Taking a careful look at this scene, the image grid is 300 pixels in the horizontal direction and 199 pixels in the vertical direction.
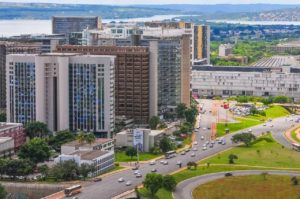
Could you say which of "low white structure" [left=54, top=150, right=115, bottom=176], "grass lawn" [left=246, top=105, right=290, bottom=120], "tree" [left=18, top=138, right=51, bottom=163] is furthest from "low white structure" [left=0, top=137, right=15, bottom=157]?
"grass lawn" [left=246, top=105, right=290, bottom=120]

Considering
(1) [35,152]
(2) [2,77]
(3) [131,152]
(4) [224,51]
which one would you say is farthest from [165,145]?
(4) [224,51]

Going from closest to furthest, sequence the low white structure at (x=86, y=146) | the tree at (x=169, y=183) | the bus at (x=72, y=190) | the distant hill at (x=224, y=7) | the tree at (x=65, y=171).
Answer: the bus at (x=72, y=190)
the tree at (x=169, y=183)
the tree at (x=65, y=171)
the low white structure at (x=86, y=146)
the distant hill at (x=224, y=7)

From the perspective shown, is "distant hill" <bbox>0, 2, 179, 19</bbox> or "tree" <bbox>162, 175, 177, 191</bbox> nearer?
"tree" <bbox>162, 175, 177, 191</bbox>

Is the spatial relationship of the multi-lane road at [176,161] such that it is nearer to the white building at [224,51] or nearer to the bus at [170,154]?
the bus at [170,154]

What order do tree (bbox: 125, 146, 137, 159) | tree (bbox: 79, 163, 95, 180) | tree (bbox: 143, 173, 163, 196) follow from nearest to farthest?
tree (bbox: 143, 173, 163, 196) < tree (bbox: 79, 163, 95, 180) < tree (bbox: 125, 146, 137, 159)

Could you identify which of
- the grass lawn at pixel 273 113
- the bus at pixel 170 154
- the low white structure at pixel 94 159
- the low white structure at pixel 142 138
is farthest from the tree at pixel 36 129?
the grass lawn at pixel 273 113

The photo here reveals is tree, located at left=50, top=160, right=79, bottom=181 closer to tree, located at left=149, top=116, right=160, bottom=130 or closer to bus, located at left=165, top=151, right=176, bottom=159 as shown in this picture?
bus, located at left=165, top=151, right=176, bottom=159

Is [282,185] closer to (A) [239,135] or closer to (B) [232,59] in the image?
(A) [239,135]
